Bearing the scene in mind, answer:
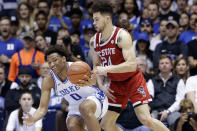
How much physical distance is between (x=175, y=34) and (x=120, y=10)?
2238 millimetres

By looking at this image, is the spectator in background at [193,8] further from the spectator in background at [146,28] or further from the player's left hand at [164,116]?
the player's left hand at [164,116]

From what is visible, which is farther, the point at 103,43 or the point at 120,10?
the point at 120,10

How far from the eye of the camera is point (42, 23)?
41.0 feet

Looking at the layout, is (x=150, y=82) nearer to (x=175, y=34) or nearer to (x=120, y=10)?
(x=175, y=34)

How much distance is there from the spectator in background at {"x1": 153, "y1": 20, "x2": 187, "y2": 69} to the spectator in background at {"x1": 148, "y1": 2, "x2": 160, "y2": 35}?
121 cm

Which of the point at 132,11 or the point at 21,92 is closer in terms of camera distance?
the point at 21,92

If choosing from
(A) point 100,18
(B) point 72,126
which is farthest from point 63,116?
(A) point 100,18

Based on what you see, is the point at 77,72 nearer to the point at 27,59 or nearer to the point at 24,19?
the point at 27,59

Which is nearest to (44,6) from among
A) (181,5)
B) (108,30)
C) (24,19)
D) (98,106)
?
(24,19)

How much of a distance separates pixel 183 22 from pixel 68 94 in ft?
17.7

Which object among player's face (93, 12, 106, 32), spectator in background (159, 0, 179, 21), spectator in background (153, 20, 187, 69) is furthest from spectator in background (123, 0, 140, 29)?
player's face (93, 12, 106, 32)

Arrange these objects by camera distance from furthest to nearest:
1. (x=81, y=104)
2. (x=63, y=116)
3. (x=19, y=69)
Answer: (x=19, y=69)
(x=63, y=116)
(x=81, y=104)

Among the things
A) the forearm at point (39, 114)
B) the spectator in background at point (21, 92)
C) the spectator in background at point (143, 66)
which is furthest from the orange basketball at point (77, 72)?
the spectator in background at point (143, 66)

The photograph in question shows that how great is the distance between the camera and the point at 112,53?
720cm
